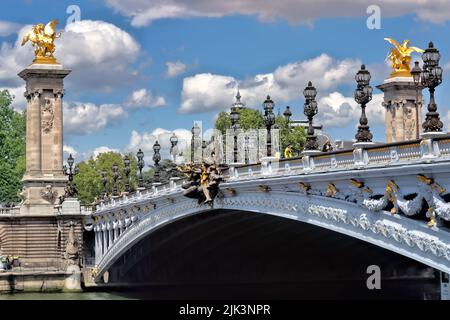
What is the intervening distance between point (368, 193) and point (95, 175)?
340ft

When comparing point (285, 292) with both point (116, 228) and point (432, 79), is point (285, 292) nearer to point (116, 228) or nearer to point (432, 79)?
point (116, 228)

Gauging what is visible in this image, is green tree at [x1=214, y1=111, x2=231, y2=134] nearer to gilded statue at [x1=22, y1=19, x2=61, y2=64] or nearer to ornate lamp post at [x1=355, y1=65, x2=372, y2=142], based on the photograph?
gilded statue at [x1=22, y1=19, x2=61, y2=64]

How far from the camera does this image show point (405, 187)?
3092cm

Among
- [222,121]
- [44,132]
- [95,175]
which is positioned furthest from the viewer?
[95,175]

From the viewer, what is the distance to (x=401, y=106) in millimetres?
84500

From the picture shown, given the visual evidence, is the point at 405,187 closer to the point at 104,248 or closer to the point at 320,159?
the point at 320,159

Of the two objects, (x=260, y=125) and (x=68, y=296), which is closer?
(x=68, y=296)

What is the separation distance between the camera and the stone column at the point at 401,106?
274ft

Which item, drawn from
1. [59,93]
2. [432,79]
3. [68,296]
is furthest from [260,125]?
[432,79]

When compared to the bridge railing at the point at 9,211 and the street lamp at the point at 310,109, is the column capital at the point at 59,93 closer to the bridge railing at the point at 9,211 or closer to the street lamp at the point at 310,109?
the bridge railing at the point at 9,211

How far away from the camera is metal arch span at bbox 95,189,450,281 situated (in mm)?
29609
